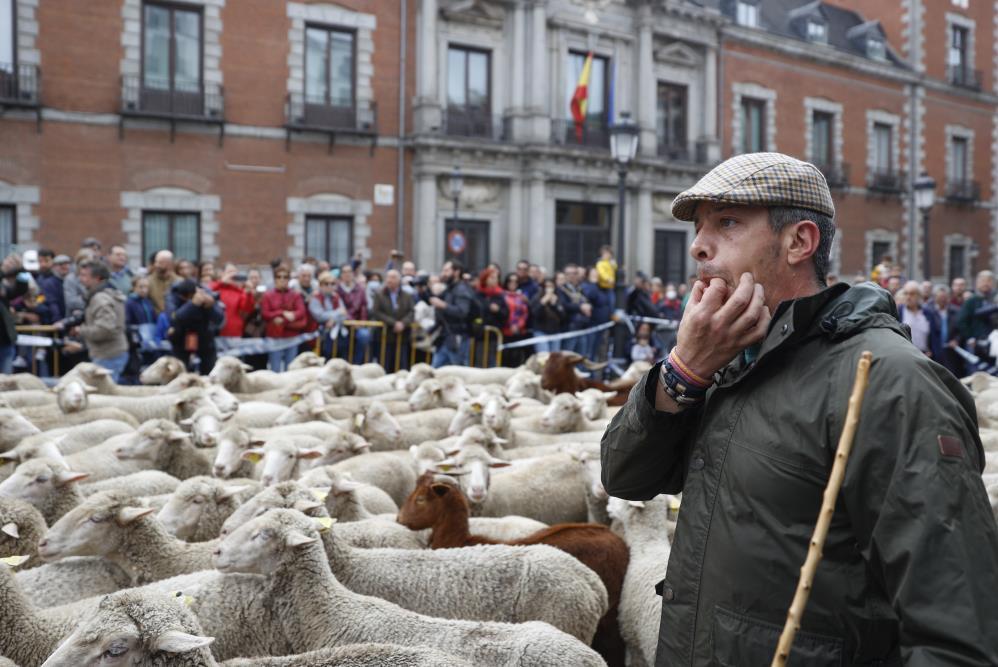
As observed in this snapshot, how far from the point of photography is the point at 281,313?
12422 millimetres

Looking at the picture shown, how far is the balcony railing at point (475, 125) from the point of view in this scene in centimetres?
2355

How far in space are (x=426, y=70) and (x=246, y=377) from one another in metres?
14.5

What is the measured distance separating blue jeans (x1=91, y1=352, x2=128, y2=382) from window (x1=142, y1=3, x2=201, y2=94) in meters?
11.3

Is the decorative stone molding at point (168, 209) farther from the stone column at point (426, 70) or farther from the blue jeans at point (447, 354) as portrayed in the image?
the blue jeans at point (447, 354)

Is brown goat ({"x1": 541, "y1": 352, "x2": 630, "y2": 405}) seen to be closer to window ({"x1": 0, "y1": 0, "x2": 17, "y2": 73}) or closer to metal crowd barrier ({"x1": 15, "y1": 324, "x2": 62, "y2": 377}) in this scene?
metal crowd barrier ({"x1": 15, "y1": 324, "x2": 62, "y2": 377})

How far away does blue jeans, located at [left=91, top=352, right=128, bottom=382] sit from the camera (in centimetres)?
1030

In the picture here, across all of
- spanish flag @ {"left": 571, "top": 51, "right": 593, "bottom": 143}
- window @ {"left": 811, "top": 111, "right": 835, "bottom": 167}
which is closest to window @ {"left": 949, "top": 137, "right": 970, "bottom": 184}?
window @ {"left": 811, "top": 111, "right": 835, "bottom": 167}

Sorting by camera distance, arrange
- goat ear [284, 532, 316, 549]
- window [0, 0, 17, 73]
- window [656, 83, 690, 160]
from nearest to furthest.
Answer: goat ear [284, 532, 316, 549] < window [0, 0, 17, 73] < window [656, 83, 690, 160]

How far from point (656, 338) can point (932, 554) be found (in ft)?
48.5

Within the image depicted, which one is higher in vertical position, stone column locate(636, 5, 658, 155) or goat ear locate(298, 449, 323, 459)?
stone column locate(636, 5, 658, 155)

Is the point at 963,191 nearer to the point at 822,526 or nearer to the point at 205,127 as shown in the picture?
the point at 205,127

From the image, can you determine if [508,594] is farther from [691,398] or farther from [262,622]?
[691,398]

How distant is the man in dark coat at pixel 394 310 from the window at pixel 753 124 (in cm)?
2005

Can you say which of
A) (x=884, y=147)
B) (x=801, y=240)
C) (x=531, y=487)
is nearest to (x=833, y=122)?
(x=884, y=147)
